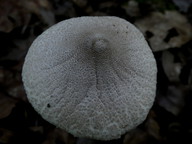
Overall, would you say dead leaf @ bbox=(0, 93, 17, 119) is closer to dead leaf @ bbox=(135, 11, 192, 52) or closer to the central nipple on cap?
the central nipple on cap

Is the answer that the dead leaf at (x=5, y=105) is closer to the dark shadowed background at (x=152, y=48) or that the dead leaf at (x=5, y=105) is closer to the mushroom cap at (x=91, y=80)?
the dark shadowed background at (x=152, y=48)

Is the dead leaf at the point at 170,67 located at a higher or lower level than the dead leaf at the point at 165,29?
lower

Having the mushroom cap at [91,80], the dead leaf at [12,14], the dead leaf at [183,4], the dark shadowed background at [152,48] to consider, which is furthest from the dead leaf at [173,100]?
the dead leaf at [12,14]

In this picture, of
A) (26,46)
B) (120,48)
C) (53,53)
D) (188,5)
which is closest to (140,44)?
(120,48)

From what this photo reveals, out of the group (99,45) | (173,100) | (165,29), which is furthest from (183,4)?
(99,45)

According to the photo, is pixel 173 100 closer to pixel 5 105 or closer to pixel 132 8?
pixel 132 8

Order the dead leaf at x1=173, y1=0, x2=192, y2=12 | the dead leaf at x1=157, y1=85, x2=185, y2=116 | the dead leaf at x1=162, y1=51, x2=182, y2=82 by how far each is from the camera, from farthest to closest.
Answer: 1. the dead leaf at x1=173, y1=0, x2=192, y2=12
2. the dead leaf at x1=162, y1=51, x2=182, y2=82
3. the dead leaf at x1=157, y1=85, x2=185, y2=116

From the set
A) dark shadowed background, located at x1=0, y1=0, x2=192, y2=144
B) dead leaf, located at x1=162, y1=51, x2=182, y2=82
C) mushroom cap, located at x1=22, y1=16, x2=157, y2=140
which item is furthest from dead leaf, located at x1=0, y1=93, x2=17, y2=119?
dead leaf, located at x1=162, y1=51, x2=182, y2=82
